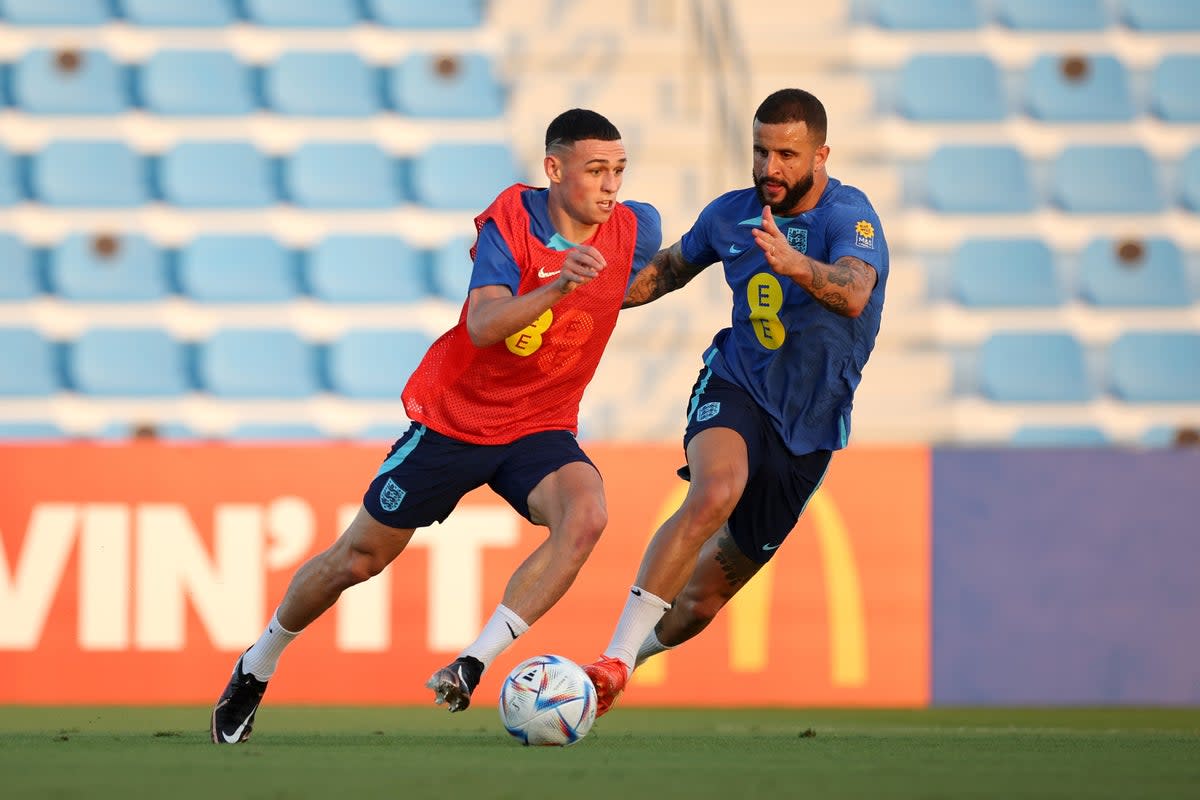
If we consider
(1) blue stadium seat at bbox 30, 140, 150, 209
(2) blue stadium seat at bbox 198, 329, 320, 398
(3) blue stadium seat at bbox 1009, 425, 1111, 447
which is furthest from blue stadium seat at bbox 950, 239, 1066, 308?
(1) blue stadium seat at bbox 30, 140, 150, 209

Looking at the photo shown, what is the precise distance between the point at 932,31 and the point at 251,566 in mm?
6937

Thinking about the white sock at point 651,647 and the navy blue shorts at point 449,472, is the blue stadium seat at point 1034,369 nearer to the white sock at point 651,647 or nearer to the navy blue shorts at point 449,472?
the white sock at point 651,647

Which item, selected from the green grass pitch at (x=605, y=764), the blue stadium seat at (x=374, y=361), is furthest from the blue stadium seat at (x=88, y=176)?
the green grass pitch at (x=605, y=764)

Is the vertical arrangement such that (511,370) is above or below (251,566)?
above

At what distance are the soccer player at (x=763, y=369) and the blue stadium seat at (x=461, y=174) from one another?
6.01 m

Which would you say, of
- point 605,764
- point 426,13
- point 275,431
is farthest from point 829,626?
point 426,13

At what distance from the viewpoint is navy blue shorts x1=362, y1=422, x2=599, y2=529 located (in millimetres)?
5910

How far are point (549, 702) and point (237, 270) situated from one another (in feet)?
23.8

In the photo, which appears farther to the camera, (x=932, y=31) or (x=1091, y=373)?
(x=932, y=31)

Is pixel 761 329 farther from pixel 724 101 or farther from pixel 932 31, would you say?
pixel 932 31

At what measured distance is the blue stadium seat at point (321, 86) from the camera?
1249 cm

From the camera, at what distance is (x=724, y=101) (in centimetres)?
1238

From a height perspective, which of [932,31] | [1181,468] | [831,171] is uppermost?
[932,31]

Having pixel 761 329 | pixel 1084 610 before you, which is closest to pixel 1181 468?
pixel 1084 610
